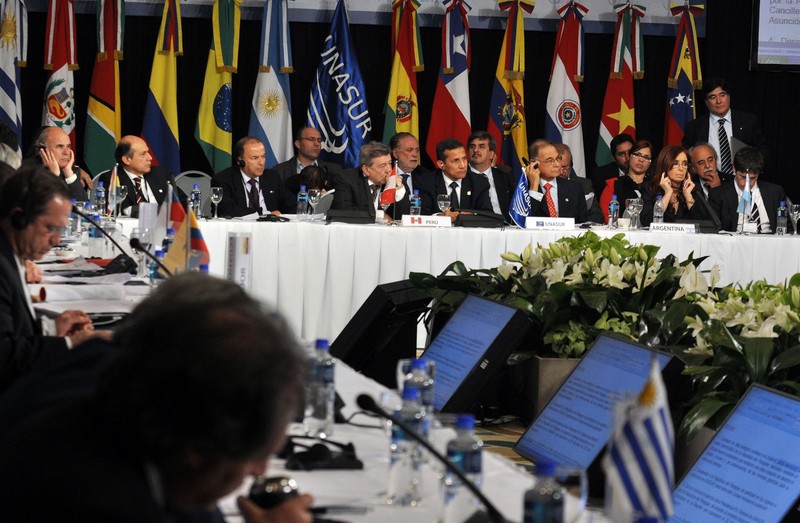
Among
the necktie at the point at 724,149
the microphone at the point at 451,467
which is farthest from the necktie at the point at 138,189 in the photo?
the microphone at the point at 451,467

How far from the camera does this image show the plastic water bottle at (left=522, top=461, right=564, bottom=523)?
1206mm

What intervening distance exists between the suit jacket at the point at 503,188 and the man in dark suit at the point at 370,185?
38.4 inches

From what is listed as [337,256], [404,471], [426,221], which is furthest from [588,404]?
[426,221]

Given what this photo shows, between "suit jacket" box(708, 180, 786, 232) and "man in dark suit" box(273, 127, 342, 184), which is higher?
"man in dark suit" box(273, 127, 342, 184)

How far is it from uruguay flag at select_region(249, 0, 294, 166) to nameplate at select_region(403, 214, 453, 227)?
11.0ft

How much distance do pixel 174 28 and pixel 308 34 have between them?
1190 mm

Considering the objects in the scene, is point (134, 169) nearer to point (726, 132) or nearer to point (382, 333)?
point (382, 333)

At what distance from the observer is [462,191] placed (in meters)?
7.69

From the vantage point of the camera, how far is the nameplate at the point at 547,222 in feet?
21.7

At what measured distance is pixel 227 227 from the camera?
6.36 meters

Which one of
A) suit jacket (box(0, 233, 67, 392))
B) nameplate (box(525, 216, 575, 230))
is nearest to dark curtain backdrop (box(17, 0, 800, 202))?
nameplate (box(525, 216, 575, 230))

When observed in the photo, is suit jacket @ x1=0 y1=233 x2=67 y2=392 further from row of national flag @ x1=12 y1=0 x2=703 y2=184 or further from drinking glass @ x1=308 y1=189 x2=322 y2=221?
row of national flag @ x1=12 y1=0 x2=703 y2=184

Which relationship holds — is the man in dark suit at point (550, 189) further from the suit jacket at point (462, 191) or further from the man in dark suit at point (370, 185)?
the man in dark suit at point (370, 185)

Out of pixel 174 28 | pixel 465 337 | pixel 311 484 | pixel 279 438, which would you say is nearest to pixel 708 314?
pixel 465 337
